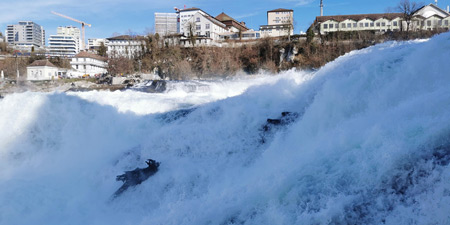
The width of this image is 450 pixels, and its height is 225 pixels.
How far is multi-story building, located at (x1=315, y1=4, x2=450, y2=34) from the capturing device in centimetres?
4156

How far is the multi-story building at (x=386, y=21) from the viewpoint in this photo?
41562 mm

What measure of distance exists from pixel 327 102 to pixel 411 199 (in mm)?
4340

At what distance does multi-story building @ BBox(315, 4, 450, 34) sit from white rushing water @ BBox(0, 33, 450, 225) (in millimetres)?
37656

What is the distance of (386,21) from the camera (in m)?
45.5

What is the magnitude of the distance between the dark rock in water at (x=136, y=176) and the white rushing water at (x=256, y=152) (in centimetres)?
24

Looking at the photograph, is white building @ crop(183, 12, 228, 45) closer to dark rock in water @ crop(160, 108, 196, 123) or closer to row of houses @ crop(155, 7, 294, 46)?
row of houses @ crop(155, 7, 294, 46)

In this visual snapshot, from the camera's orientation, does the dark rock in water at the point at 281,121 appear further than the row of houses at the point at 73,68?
No

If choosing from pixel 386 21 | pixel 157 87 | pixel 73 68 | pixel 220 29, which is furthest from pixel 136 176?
pixel 73 68

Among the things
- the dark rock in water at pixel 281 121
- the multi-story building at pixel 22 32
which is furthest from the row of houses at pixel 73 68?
the multi-story building at pixel 22 32

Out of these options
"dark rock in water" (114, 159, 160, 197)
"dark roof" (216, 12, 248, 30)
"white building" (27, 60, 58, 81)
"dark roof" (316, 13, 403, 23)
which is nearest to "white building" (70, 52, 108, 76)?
"white building" (27, 60, 58, 81)

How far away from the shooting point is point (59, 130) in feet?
39.4

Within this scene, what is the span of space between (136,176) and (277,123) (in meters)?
4.18

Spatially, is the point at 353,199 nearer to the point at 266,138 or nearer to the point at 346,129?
the point at 346,129

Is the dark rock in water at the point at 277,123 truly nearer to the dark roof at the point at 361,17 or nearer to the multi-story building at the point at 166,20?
the dark roof at the point at 361,17
